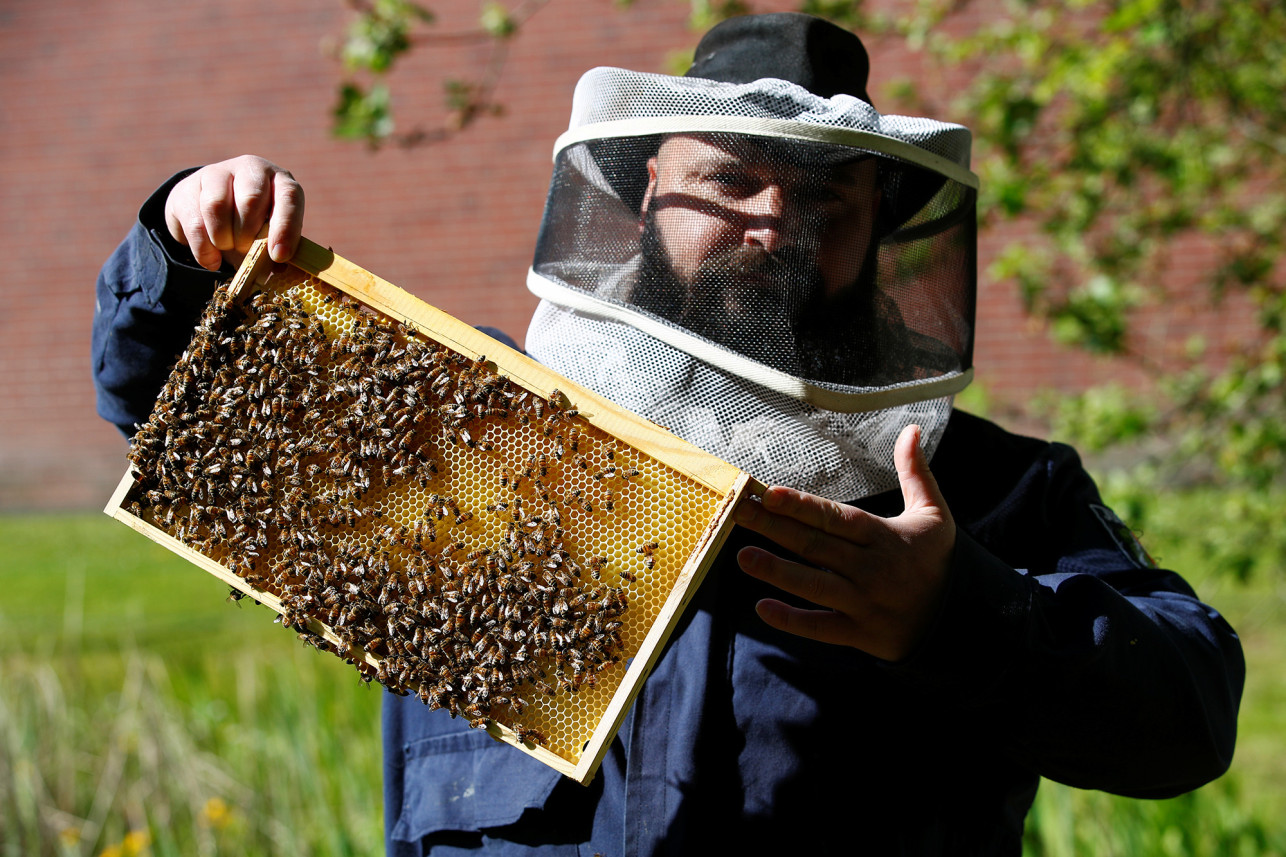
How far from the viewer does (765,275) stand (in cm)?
195

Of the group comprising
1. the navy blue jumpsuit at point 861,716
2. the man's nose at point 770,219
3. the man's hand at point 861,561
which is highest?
the man's nose at point 770,219

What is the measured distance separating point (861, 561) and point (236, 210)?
1298 millimetres

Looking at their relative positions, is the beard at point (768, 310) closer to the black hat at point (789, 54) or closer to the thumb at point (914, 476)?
the thumb at point (914, 476)

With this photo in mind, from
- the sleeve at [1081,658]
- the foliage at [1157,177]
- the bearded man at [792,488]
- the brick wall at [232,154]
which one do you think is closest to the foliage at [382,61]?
the bearded man at [792,488]

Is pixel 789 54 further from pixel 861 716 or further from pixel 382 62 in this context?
pixel 382 62

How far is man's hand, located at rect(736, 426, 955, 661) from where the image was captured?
1.46 metres

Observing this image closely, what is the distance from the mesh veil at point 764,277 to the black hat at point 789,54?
22 cm

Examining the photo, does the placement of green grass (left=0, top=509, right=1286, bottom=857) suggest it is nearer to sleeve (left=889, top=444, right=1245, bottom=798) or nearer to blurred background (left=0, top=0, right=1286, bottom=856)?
blurred background (left=0, top=0, right=1286, bottom=856)

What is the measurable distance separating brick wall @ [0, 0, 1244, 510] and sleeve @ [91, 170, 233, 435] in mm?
8144

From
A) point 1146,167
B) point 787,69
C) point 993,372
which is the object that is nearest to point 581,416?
point 787,69

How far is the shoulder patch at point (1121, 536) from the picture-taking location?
6.76 feet

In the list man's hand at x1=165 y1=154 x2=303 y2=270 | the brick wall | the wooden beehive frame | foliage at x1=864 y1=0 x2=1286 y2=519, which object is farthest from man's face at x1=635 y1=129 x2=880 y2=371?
the brick wall

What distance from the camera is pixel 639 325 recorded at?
6.41ft

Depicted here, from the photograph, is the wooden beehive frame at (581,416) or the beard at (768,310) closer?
the wooden beehive frame at (581,416)
